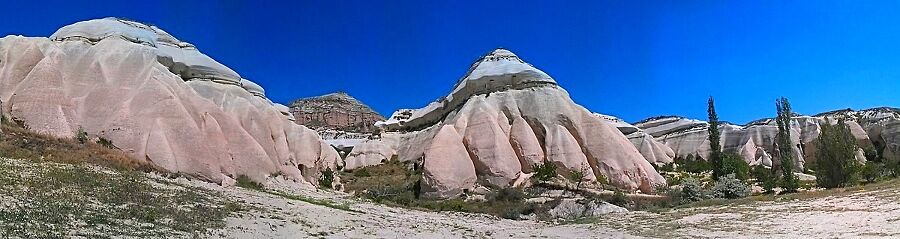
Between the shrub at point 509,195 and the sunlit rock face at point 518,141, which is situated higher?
the sunlit rock face at point 518,141

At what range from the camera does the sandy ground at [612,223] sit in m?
14.9

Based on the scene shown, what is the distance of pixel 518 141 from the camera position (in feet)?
130

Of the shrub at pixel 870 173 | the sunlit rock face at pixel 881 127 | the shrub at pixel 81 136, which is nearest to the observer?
the shrub at pixel 81 136

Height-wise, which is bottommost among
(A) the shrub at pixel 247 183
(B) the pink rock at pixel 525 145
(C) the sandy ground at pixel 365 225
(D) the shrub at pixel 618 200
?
(C) the sandy ground at pixel 365 225

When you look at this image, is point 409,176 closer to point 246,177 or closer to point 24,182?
point 246,177

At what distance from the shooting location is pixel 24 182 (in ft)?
47.4

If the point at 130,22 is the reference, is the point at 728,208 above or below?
below

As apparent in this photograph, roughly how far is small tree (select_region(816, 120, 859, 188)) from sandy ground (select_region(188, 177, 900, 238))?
12.6 metres

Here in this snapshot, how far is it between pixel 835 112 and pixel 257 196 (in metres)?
88.9

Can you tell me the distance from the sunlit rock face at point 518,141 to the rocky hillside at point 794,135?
36183 millimetres

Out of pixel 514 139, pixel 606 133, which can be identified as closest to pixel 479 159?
pixel 514 139

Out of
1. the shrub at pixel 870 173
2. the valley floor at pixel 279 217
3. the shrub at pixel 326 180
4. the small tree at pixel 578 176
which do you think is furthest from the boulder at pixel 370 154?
the shrub at pixel 870 173

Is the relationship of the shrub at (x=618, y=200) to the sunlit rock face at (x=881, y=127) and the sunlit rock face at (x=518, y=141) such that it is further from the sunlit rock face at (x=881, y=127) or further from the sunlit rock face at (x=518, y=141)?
the sunlit rock face at (x=881, y=127)

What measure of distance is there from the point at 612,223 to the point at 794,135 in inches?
2435
